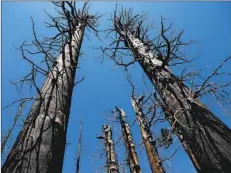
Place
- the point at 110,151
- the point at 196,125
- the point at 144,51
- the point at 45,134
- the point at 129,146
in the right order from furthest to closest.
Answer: the point at 110,151 → the point at 129,146 → the point at 144,51 → the point at 196,125 → the point at 45,134

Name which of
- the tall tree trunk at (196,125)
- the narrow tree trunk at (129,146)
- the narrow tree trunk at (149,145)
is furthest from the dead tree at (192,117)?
the narrow tree trunk at (129,146)

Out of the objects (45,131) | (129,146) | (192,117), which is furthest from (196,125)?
(129,146)

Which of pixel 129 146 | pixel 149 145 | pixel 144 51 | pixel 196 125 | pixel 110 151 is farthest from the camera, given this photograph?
pixel 110 151

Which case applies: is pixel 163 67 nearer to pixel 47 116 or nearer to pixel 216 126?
pixel 216 126

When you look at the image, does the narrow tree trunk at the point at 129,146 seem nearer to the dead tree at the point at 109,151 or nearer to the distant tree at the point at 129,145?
the distant tree at the point at 129,145

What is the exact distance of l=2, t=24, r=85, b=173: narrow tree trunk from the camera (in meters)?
1.86

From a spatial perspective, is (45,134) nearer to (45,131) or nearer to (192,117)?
(45,131)

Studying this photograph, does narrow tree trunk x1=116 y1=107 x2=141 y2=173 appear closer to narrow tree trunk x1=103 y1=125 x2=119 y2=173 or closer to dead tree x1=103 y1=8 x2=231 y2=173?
narrow tree trunk x1=103 y1=125 x2=119 y2=173

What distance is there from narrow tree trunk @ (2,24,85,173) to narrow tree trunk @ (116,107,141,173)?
6281 mm

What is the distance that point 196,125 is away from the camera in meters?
2.94

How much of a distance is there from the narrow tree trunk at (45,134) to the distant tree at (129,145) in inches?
248

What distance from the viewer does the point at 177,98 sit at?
11.4 ft

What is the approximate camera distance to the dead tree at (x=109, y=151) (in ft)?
30.1

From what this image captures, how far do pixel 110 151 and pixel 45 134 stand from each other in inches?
320
